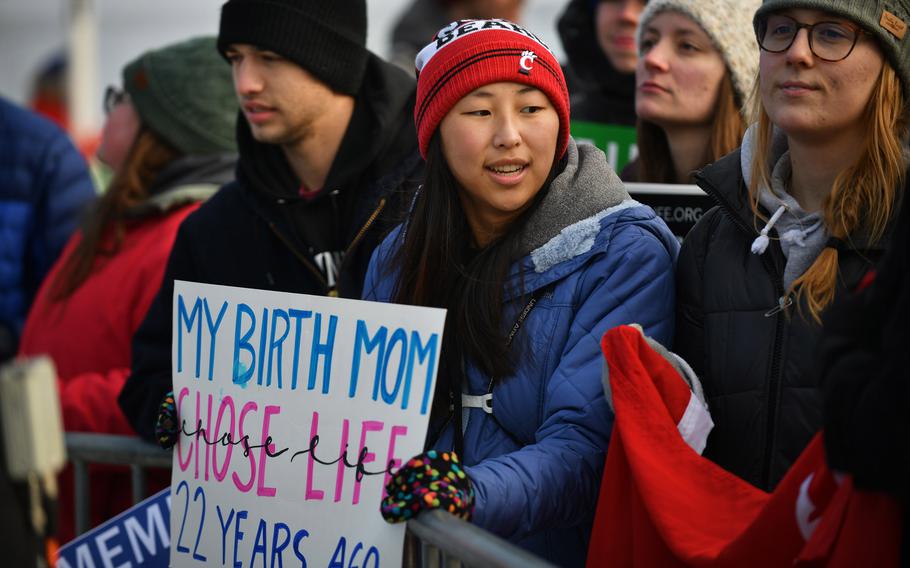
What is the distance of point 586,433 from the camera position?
2.94 m

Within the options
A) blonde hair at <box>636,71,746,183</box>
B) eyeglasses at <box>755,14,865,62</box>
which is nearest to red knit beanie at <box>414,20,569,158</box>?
eyeglasses at <box>755,14,865,62</box>

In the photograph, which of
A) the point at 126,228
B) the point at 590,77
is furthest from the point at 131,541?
the point at 590,77

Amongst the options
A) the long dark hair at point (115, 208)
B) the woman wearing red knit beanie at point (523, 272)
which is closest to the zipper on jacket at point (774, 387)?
the woman wearing red knit beanie at point (523, 272)

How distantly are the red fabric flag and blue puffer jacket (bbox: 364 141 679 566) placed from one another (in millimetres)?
129

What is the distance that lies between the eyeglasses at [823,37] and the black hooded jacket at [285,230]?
1.38 m

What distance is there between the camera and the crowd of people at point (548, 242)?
9.07 ft

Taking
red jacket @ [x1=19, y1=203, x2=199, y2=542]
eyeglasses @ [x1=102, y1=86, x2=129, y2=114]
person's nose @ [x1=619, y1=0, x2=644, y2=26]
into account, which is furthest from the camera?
person's nose @ [x1=619, y1=0, x2=644, y2=26]

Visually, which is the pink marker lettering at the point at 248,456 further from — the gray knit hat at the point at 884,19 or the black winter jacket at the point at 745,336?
the gray knit hat at the point at 884,19

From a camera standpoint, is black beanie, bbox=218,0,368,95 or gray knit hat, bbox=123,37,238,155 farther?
gray knit hat, bbox=123,37,238,155

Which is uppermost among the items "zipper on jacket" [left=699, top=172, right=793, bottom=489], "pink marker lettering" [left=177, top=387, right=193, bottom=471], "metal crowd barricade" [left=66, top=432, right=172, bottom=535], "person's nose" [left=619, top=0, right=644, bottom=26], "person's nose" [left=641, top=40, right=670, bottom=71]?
"person's nose" [left=619, top=0, right=644, bottom=26]

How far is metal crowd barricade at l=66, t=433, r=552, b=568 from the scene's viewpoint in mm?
2332

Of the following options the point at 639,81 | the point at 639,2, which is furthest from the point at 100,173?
the point at 639,81

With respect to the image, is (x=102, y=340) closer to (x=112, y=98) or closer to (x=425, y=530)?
(x=112, y=98)

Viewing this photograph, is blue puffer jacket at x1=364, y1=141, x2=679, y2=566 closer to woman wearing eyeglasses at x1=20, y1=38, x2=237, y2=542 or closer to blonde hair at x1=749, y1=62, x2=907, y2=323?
blonde hair at x1=749, y1=62, x2=907, y2=323
